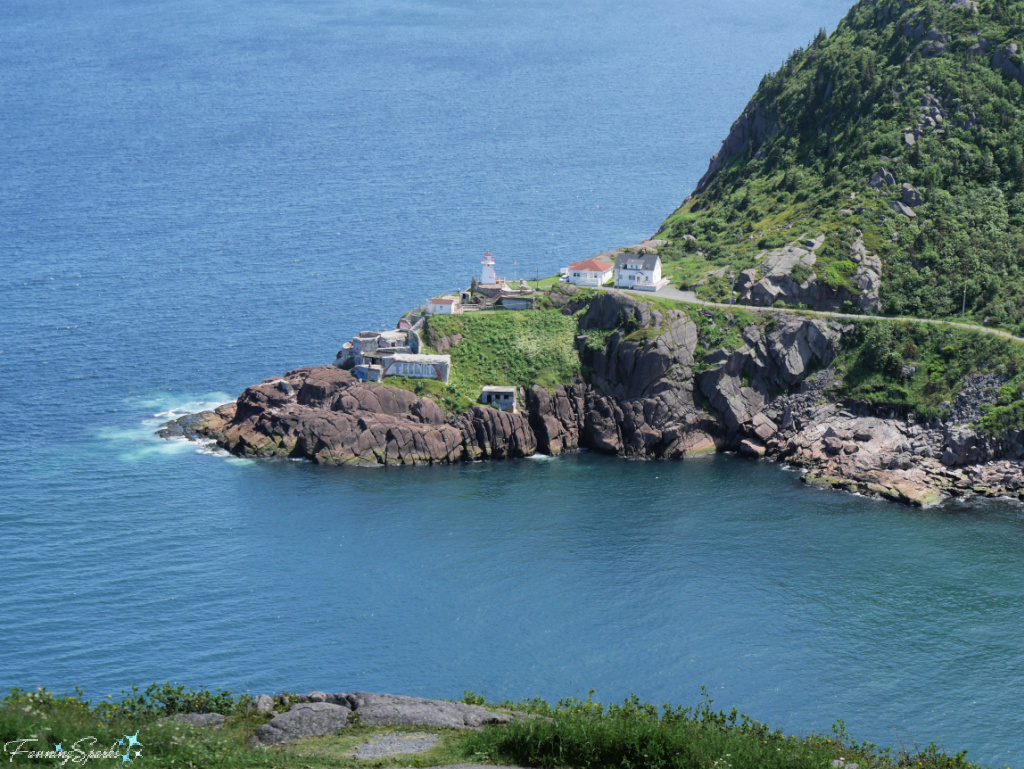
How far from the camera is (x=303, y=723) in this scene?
74.6m

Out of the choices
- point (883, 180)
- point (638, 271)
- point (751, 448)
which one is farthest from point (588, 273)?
point (883, 180)

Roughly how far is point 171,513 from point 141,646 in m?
29.9

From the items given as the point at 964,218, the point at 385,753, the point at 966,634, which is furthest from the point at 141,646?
the point at 964,218

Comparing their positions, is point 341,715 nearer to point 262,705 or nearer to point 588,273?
point 262,705

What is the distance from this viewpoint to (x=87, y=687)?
99438mm

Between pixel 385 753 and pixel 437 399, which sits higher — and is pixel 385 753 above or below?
below

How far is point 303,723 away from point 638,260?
106408 mm

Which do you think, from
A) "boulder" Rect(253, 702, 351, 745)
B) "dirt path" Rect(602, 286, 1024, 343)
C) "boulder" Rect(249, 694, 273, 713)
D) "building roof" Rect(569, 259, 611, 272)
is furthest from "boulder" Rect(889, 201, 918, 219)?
"boulder" Rect(249, 694, 273, 713)

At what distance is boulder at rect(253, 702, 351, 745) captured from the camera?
7350 centimetres

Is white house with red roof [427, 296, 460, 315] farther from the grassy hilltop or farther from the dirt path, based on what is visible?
the grassy hilltop

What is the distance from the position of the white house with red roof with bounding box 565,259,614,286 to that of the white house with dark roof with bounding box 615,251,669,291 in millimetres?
2026

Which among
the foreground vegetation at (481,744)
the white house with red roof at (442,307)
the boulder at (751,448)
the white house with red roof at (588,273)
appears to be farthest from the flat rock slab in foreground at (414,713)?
the white house with red roof at (588,273)

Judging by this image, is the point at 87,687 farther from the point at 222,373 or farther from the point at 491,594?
the point at 222,373

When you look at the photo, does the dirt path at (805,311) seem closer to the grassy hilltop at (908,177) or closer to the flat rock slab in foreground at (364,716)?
the grassy hilltop at (908,177)
